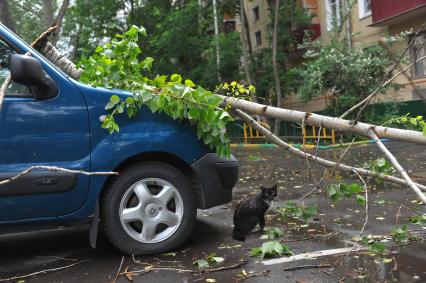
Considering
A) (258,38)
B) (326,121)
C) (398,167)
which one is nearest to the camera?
(398,167)

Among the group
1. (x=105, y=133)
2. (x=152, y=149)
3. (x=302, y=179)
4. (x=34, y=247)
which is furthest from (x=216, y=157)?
(x=302, y=179)

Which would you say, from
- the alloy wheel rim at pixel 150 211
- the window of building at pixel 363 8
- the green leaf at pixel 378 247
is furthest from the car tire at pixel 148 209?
the window of building at pixel 363 8

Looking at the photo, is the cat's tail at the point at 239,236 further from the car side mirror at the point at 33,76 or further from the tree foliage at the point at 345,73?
the tree foliage at the point at 345,73

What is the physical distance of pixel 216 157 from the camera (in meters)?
4.59

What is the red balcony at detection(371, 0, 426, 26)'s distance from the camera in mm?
18581

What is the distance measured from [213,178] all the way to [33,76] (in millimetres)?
1821

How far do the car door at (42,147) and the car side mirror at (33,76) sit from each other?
0.05m

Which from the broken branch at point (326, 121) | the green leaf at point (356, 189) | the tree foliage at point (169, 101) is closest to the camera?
the broken branch at point (326, 121)

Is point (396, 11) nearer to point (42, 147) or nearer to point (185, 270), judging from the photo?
point (185, 270)

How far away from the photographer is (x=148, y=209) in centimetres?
430

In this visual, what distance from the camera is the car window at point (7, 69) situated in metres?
4.04

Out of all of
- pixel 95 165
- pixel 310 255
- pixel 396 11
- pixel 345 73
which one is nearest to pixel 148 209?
pixel 95 165

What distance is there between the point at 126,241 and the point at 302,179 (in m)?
5.07

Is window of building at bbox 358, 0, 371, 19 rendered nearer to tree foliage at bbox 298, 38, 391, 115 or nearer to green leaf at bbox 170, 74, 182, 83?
tree foliage at bbox 298, 38, 391, 115
